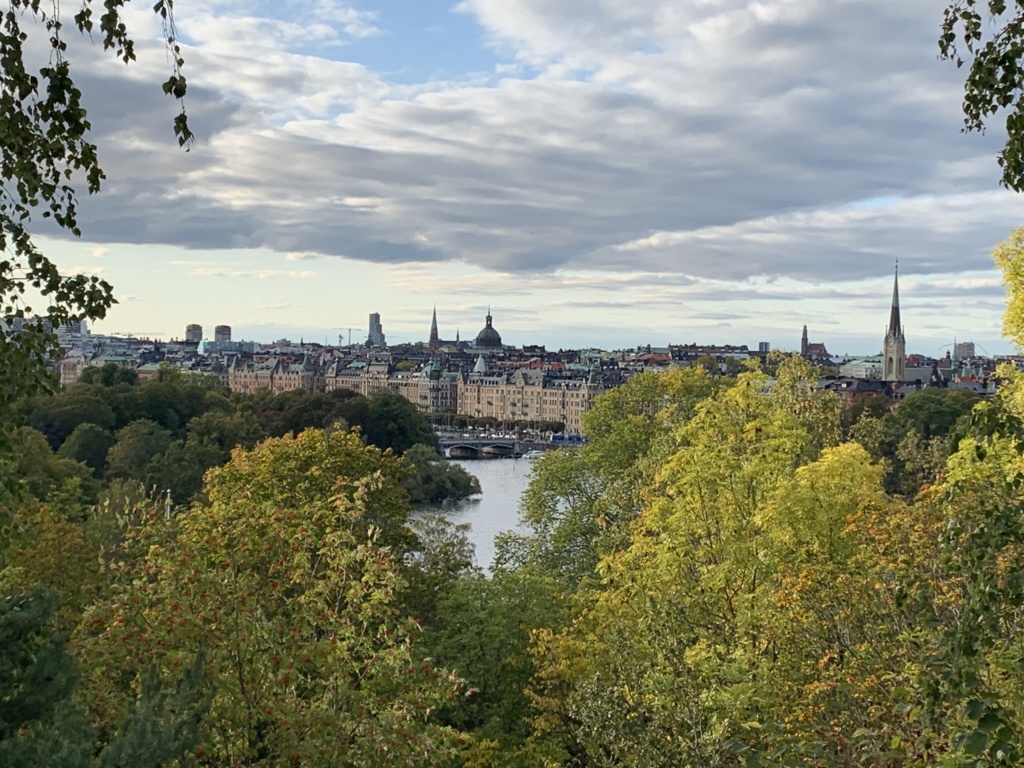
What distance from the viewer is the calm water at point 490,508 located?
49.4 meters

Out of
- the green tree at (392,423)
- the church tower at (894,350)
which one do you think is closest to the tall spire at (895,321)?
the church tower at (894,350)

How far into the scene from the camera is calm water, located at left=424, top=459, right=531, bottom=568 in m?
49.4

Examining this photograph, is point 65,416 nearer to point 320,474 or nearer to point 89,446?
point 89,446

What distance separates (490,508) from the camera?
6525 centimetres

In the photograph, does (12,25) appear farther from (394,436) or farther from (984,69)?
(394,436)

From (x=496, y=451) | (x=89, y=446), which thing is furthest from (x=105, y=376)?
(x=496, y=451)

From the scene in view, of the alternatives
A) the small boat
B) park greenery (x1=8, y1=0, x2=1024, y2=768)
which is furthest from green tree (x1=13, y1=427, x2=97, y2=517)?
the small boat

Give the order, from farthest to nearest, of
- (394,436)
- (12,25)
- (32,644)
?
1. (394,436)
2. (32,644)
3. (12,25)

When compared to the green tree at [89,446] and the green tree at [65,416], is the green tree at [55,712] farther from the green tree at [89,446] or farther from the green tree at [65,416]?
the green tree at [65,416]

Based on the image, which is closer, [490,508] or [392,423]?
[490,508]

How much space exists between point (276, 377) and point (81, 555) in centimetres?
16120

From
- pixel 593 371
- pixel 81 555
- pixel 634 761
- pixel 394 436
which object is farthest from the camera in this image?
pixel 593 371

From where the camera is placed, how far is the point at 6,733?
8.45 m

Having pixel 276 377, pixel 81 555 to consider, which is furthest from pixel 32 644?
pixel 276 377
